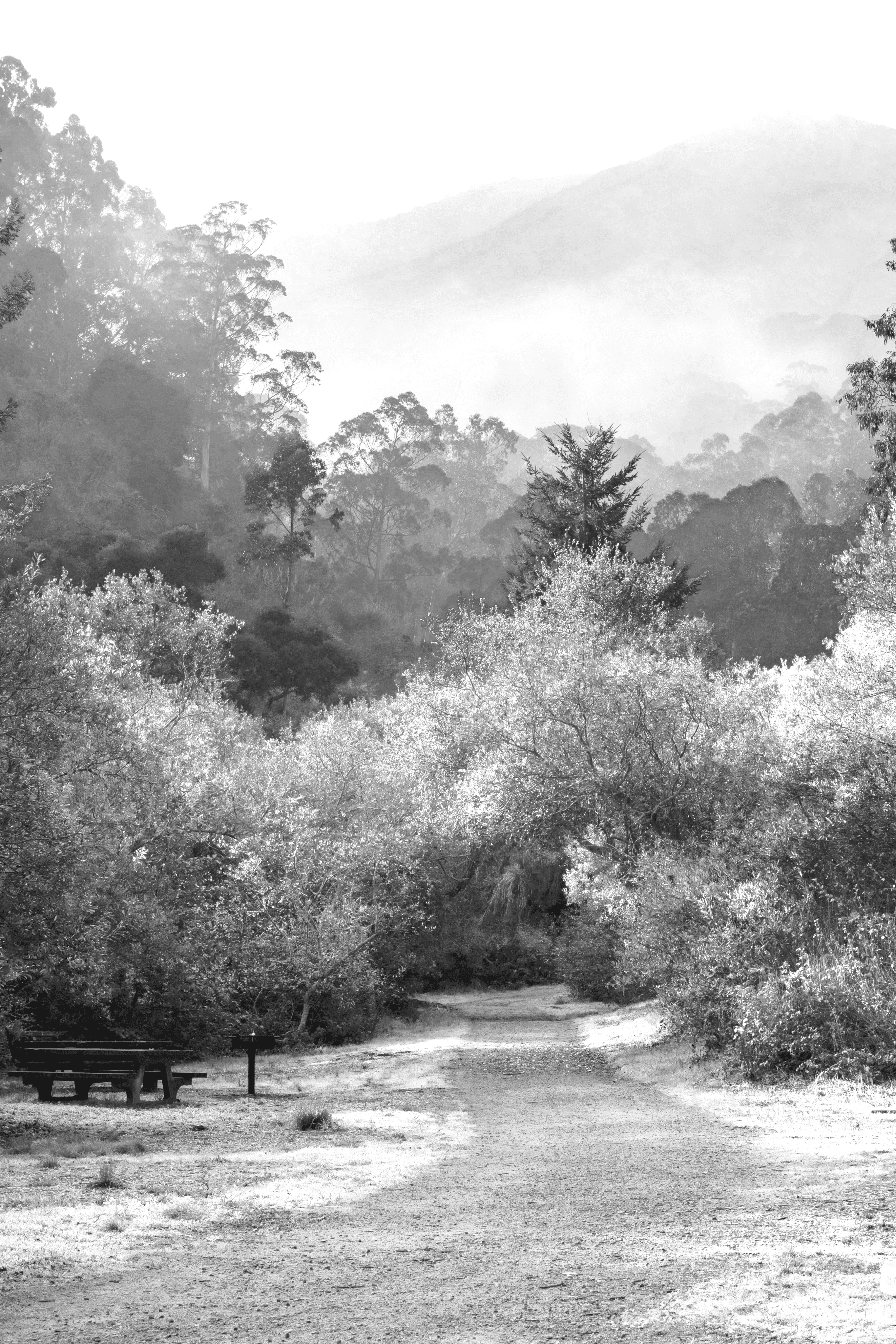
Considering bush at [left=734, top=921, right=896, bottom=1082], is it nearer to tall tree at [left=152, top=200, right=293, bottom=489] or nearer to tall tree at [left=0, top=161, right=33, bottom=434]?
tall tree at [left=0, top=161, right=33, bottom=434]

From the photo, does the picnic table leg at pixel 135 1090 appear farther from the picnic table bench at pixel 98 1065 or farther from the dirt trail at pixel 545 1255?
the dirt trail at pixel 545 1255

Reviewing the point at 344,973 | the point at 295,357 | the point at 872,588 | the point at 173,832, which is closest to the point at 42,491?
the point at 173,832

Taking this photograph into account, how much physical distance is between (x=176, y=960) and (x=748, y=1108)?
331 inches

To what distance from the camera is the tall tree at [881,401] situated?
26.3 metres

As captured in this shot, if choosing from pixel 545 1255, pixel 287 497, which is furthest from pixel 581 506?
pixel 545 1255

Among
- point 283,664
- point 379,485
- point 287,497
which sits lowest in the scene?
point 283,664

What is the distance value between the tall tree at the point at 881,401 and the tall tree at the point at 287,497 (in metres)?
32.9

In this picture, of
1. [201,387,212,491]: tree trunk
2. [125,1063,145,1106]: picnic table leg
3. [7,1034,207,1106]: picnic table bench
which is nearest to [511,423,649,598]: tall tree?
[7,1034,207,1106]: picnic table bench

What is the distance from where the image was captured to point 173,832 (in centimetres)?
1934

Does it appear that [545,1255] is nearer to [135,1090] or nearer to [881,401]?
[135,1090]

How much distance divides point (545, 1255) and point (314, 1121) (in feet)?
17.2

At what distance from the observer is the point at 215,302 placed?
250 ft

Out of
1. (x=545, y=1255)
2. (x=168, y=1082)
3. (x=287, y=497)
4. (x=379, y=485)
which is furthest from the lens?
(x=379, y=485)

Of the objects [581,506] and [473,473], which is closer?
[581,506]
